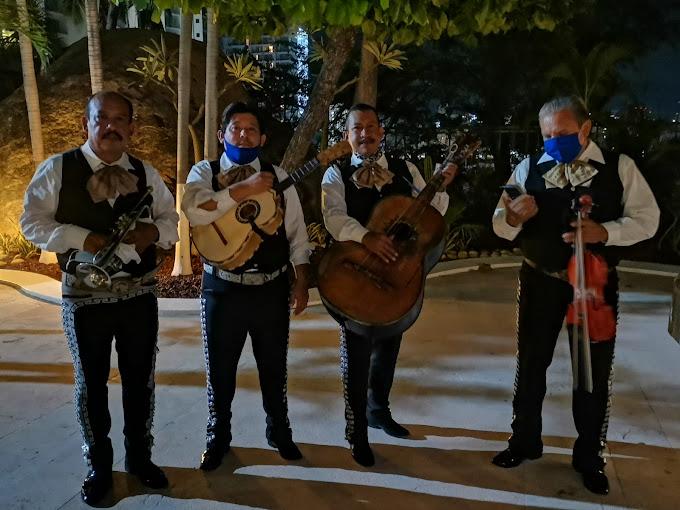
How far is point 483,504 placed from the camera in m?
2.97

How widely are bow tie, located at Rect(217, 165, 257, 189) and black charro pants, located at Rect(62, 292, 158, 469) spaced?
2.09 ft

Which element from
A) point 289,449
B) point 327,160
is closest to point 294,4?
point 327,160

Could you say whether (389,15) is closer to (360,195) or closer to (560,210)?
(360,195)

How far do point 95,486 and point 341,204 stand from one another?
180 cm

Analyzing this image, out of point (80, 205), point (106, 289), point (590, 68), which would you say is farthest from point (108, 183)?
point (590, 68)

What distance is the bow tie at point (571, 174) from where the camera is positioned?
2908mm

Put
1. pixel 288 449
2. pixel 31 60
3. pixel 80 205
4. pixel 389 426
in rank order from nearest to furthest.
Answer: pixel 80 205
pixel 288 449
pixel 389 426
pixel 31 60

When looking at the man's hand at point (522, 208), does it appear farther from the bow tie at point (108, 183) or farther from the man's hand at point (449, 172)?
the bow tie at point (108, 183)

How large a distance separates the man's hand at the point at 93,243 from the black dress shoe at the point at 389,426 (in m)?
1.91

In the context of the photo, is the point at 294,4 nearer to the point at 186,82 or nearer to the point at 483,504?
the point at 483,504

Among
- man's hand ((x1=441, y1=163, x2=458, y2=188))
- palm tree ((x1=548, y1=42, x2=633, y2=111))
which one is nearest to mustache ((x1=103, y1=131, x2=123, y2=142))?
man's hand ((x1=441, y1=163, x2=458, y2=188))

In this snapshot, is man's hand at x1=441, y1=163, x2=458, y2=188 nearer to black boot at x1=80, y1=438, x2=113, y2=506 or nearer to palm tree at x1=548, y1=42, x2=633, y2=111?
black boot at x1=80, y1=438, x2=113, y2=506

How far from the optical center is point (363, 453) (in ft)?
10.9

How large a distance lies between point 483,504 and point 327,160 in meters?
1.79
